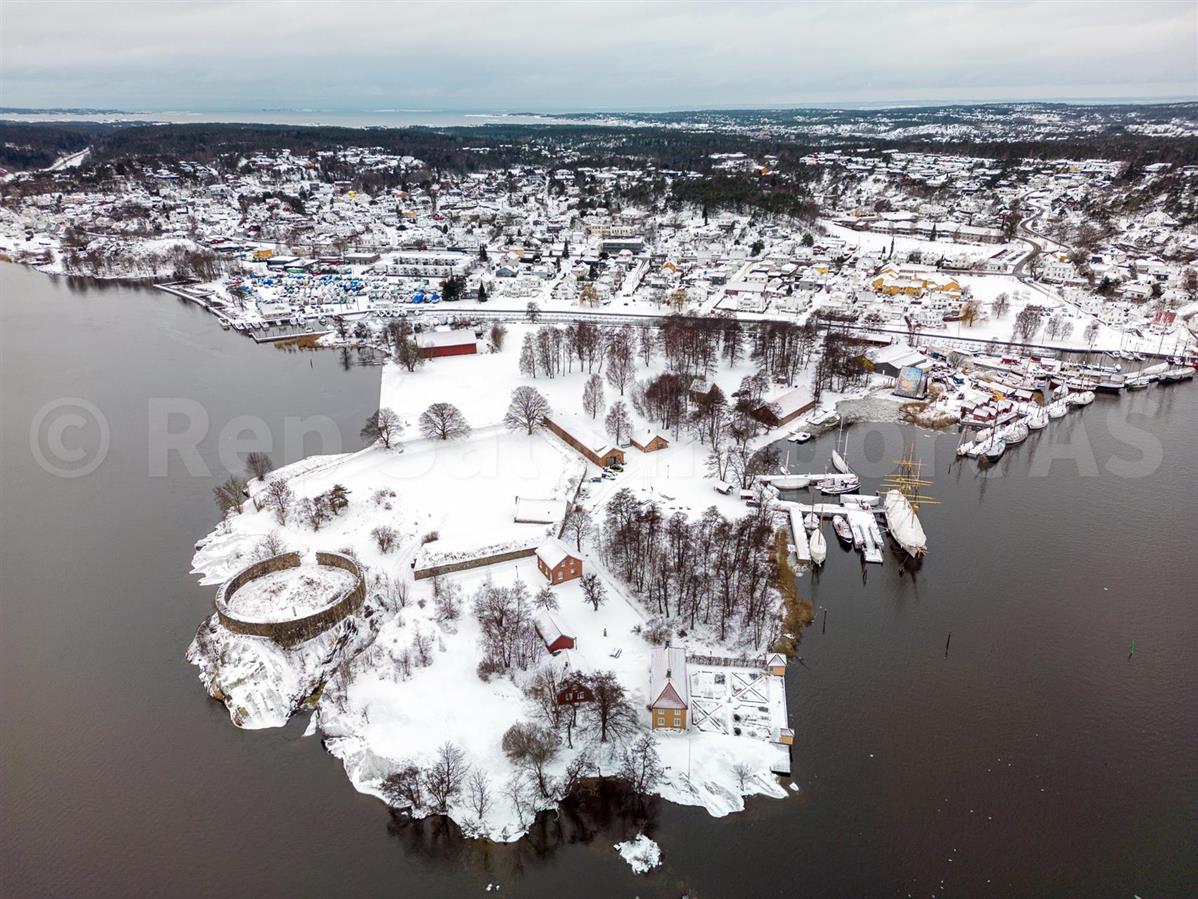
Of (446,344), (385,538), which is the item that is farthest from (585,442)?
(446,344)

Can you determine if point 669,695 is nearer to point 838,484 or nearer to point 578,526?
point 578,526

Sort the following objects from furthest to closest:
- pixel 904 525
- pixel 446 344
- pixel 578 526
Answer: pixel 446 344, pixel 904 525, pixel 578 526

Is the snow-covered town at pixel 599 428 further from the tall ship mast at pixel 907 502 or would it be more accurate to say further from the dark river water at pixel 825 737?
the dark river water at pixel 825 737

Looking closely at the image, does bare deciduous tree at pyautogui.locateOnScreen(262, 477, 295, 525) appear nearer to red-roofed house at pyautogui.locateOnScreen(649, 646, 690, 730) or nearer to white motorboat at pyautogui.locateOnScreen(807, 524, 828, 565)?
red-roofed house at pyautogui.locateOnScreen(649, 646, 690, 730)

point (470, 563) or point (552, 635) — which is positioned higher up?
point (470, 563)

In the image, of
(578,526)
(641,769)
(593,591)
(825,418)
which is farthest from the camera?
→ (825,418)

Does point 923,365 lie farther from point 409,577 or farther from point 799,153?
point 799,153
